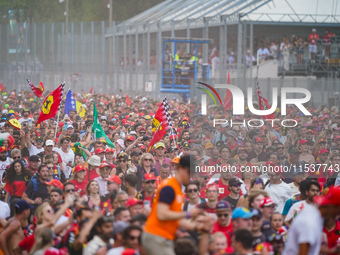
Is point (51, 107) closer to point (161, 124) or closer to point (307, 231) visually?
point (161, 124)

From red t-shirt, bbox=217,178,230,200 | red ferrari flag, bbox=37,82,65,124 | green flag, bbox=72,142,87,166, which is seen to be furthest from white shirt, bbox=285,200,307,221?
red ferrari flag, bbox=37,82,65,124

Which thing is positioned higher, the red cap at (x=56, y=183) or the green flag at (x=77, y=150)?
the red cap at (x=56, y=183)

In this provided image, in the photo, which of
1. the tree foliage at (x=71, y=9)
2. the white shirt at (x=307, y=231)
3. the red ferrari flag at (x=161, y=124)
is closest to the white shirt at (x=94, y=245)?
the white shirt at (x=307, y=231)

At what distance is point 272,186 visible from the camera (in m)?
11.4

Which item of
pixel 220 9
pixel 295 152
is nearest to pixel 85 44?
pixel 220 9

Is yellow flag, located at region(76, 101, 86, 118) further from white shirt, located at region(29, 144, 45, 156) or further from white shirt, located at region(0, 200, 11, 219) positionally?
white shirt, located at region(0, 200, 11, 219)

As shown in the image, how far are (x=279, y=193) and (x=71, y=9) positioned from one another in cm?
6949

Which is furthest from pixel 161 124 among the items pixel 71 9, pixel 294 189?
pixel 71 9

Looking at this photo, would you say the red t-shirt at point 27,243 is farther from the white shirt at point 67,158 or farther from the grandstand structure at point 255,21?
→ the grandstand structure at point 255,21

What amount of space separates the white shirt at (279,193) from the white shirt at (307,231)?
419cm

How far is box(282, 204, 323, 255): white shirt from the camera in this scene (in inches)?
259

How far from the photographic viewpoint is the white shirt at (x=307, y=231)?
6578mm

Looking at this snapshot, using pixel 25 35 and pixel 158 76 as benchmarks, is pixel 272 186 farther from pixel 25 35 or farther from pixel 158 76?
pixel 25 35

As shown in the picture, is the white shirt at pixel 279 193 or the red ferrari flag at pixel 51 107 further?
the red ferrari flag at pixel 51 107
